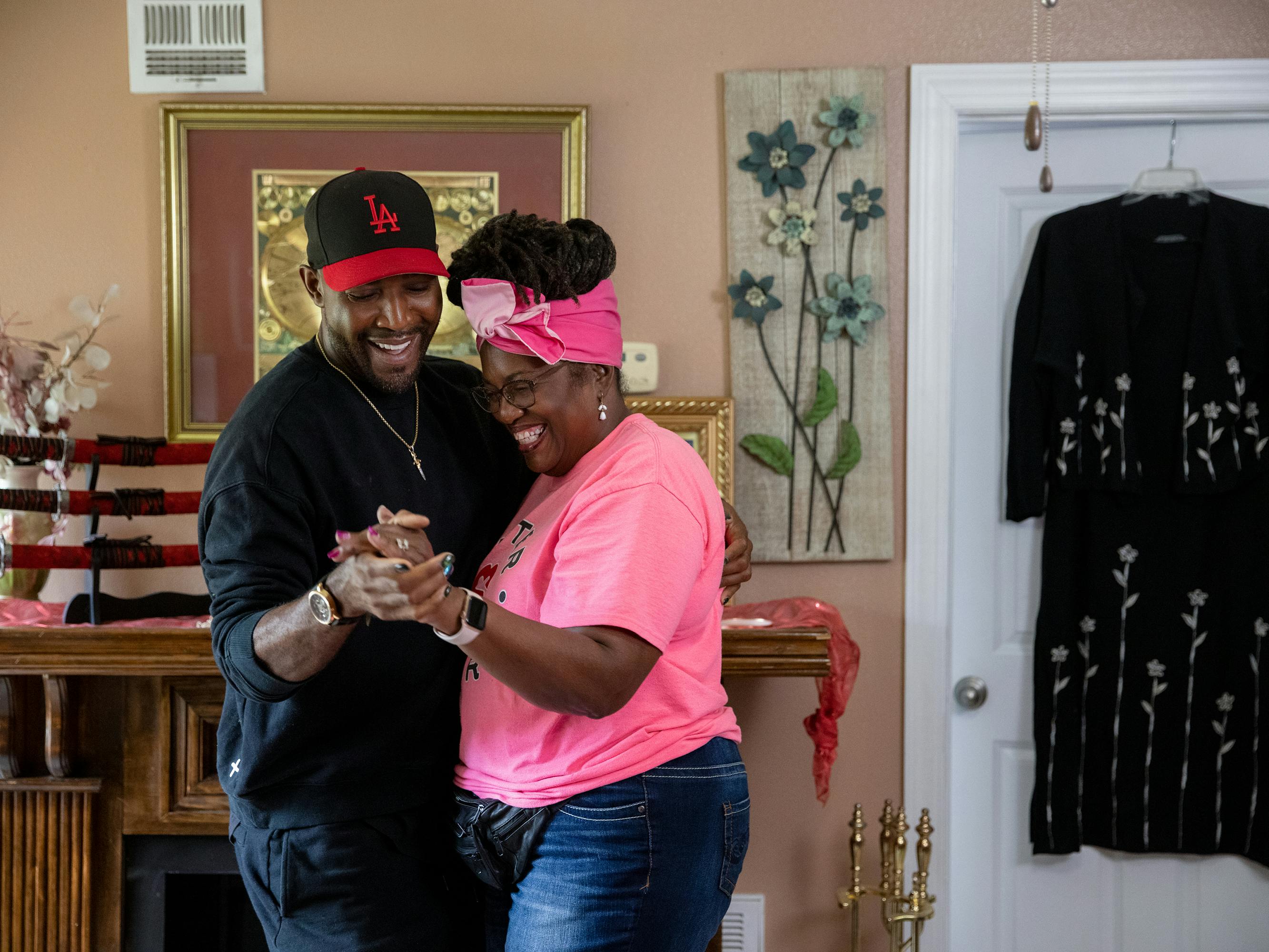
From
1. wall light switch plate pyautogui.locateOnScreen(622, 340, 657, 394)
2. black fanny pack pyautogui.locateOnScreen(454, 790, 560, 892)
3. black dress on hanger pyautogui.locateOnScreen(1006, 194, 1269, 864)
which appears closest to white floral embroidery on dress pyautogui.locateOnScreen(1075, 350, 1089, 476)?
black dress on hanger pyautogui.locateOnScreen(1006, 194, 1269, 864)

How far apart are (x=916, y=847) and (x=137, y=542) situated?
1.78 metres

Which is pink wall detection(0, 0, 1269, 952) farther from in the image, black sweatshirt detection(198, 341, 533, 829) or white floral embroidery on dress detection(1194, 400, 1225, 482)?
black sweatshirt detection(198, 341, 533, 829)

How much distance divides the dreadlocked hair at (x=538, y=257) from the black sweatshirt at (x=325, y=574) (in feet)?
0.72

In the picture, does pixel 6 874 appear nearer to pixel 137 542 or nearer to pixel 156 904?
pixel 156 904

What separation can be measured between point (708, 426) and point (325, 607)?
4.66ft

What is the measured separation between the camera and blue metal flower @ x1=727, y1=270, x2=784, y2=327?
2.38m

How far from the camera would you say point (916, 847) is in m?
2.30

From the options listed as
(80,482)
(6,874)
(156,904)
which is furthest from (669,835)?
(80,482)

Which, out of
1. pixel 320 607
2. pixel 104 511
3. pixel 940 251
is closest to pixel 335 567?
pixel 320 607

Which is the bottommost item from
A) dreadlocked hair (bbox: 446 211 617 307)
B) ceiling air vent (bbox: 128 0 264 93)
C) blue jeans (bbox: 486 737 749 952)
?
blue jeans (bbox: 486 737 749 952)

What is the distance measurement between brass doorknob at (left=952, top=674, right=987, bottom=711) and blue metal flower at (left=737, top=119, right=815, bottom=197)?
1264 millimetres

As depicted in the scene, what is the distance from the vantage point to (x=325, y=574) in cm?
129

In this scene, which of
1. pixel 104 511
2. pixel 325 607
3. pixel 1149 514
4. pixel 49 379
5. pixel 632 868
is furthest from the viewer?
pixel 1149 514

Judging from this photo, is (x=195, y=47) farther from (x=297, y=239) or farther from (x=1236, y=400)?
(x=1236, y=400)
